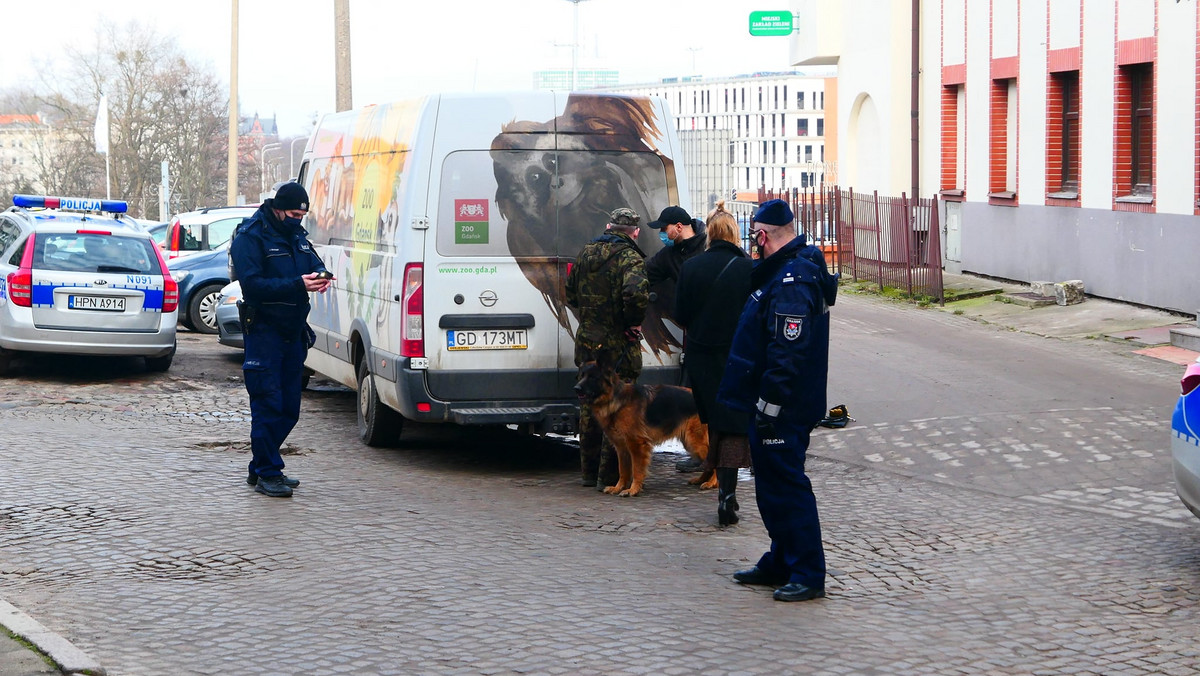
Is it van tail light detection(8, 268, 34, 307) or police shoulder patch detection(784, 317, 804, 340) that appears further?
van tail light detection(8, 268, 34, 307)

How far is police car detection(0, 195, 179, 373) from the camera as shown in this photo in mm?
13969

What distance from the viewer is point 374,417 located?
1049cm

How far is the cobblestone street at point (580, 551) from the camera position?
555 cm

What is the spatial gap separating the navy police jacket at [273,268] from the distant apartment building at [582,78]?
4895 inches

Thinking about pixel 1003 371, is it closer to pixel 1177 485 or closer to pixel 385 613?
pixel 1177 485

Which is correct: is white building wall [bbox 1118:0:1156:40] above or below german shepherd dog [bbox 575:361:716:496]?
above

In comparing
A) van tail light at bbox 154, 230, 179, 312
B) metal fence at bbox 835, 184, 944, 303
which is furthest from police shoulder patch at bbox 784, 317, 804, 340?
metal fence at bbox 835, 184, 944, 303

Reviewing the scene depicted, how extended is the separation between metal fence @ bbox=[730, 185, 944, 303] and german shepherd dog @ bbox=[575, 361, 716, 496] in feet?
37.6

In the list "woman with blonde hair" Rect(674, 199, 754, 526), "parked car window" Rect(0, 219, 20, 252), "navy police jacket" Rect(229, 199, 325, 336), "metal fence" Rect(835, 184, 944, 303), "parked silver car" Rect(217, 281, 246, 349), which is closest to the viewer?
"woman with blonde hair" Rect(674, 199, 754, 526)

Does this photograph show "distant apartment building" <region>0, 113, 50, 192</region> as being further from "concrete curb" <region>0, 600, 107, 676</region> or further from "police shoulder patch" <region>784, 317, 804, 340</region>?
"police shoulder patch" <region>784, 317, 804, 340</region>

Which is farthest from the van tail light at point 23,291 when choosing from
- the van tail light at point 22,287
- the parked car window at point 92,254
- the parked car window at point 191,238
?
the parked car window at point 191,238

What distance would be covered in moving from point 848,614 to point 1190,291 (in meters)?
12.1

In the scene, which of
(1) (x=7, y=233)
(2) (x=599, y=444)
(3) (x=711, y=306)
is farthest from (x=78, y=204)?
(3) (x=711, y=306)

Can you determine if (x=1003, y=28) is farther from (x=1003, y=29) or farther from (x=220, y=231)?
(x=220, y=231)
